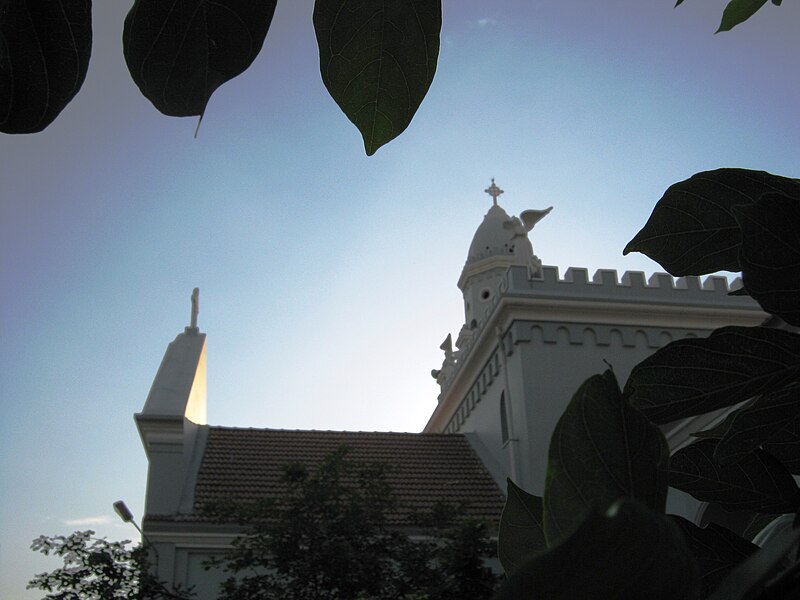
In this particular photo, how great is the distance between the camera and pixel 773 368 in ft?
1.28

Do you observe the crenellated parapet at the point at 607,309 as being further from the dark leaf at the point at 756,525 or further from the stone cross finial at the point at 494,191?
the dark leaf at the point at 756,525

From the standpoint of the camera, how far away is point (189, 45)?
1.18ft

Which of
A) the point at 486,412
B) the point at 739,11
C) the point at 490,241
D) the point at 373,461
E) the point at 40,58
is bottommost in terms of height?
the point at 40,58

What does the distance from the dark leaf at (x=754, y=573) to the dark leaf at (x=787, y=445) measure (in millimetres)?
285

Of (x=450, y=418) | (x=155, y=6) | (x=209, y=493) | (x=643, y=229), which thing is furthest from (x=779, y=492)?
(x=450, y=418)

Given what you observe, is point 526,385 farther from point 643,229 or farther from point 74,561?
point 643,229

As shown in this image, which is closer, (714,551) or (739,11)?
(714,551)

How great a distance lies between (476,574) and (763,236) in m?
7.71

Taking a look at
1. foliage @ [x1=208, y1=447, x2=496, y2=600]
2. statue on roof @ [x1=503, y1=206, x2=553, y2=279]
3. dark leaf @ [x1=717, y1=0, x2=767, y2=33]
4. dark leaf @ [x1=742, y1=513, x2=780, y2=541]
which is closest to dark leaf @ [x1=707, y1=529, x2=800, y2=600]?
dark leaf @ [x1=742, y1=513, x2=780, y2=541]

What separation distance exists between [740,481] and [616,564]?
30cm

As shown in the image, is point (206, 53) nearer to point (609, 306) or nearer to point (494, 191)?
point (609, 306)

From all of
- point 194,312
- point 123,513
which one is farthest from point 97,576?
point 194,312

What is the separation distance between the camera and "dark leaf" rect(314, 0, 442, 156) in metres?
0.37

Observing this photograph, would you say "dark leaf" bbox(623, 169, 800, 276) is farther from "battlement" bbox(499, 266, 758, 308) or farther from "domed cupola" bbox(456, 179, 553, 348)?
"domed cupola" bbox(456, 179, 553, 348)
